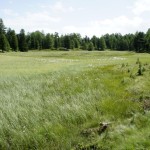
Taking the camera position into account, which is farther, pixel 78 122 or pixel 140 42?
pixel 140 42

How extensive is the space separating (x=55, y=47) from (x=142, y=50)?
45345 millimetres

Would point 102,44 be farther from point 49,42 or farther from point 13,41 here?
point 13,41

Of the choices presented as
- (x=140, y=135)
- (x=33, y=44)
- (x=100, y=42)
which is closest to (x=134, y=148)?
(x=140, y=135)

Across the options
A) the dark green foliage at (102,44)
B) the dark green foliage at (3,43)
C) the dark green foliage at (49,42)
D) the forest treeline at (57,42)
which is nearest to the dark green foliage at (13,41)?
the forest treeline at (57,42)

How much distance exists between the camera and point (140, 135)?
25.0ft

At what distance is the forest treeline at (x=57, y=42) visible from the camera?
109625mm

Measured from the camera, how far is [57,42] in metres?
144

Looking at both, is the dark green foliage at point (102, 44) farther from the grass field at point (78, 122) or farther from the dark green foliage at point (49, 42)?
the grass field at point (78, 122)

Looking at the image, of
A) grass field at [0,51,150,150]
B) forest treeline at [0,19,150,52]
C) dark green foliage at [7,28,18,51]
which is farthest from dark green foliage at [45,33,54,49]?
grass field at [0,51,150,150]

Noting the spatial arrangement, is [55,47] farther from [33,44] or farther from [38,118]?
[38,118]

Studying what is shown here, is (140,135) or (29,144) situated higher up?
(140,135)

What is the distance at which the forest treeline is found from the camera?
360 ft

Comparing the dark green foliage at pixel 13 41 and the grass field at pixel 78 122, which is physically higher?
the dark green foliage at pixel 13 41

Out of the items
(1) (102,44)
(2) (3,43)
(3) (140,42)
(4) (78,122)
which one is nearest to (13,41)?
(2) (3,43)
